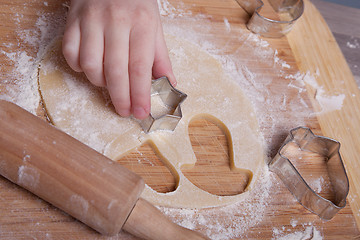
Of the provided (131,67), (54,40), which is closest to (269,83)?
(131,67)

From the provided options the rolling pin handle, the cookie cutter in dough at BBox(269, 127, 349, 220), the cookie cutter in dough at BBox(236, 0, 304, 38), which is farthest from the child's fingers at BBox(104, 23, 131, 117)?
the cookie cutter in dough at BBox(236, 0, 304, 38)

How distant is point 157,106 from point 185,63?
0.19 m

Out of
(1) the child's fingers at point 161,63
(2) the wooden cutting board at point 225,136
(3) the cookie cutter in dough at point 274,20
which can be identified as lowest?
(2) the wooden cutting board at point 225,136

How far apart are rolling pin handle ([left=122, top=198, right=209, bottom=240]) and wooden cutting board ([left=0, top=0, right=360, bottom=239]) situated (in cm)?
10

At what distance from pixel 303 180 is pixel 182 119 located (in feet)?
1.16

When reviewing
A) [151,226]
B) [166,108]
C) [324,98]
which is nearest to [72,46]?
[166,108]

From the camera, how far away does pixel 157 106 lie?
1.01 m

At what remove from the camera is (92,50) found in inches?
34.6

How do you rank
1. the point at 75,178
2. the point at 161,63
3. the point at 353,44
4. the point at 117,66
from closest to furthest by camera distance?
the point at 75,178
the point at 117,66
the point at 161,63
the point at 353,44

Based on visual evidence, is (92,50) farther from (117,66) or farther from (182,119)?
(182,119)

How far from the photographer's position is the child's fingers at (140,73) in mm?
885

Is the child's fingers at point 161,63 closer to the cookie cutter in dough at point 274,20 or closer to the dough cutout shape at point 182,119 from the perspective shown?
the dough cutout shape at point 182,119

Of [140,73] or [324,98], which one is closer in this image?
[140,73]

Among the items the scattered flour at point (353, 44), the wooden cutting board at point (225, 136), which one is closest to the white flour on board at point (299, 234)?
the wooden cutting board at point (225, 136)
